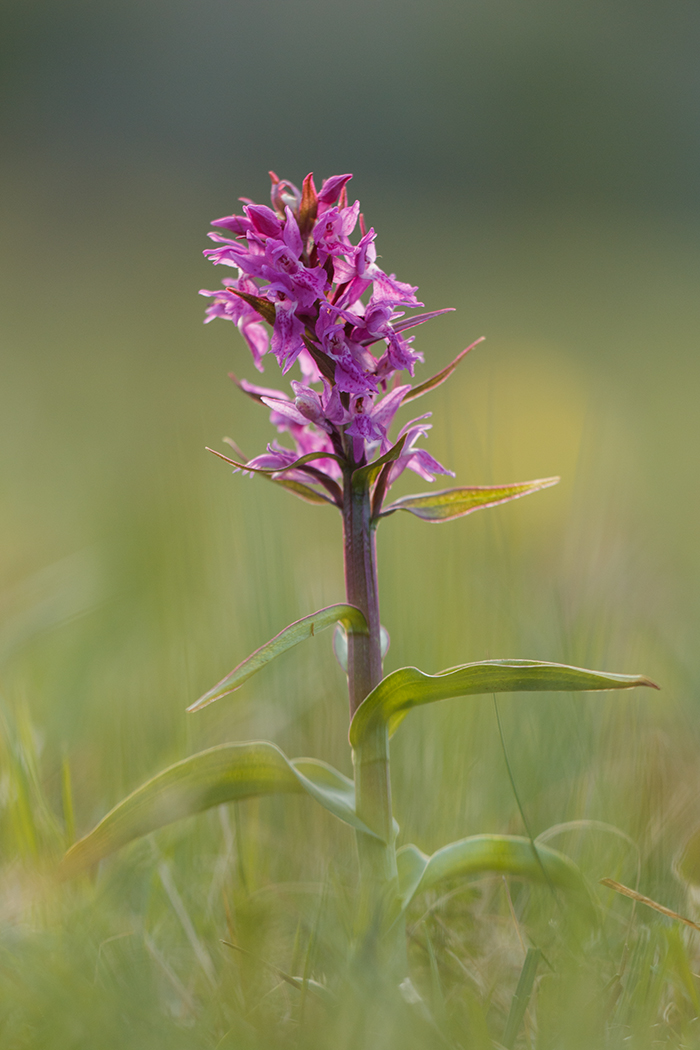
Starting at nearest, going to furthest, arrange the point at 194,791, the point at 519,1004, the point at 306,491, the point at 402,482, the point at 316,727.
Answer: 1. the point at 519,1004
2. the point at 194,791
3. the point at 306,491
4. the point at 316,727
5. the point at 402,482

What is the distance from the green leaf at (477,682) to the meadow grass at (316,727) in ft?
0.52

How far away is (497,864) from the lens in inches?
29.7

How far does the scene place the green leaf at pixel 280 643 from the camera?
0.67 m

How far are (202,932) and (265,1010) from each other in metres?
0.14

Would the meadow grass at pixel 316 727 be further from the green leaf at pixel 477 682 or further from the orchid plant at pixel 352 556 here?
the green leaf at pixel 477 682

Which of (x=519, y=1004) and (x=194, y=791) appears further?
(x=194, y=791)

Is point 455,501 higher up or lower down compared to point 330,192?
lower down

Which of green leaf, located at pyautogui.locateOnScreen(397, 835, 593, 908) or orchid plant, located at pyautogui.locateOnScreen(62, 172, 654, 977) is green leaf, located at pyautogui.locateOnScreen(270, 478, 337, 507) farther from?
green leaf, located at pyautogui.locateOnScreen(397, 835, 593, 908)

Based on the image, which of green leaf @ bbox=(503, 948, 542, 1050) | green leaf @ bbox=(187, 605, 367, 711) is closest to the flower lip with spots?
green leaf @ bbox=(187, 605, 367, 711)

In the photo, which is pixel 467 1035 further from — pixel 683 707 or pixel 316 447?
pixel 683 707

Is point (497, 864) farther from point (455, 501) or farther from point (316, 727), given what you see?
point (316, 727)

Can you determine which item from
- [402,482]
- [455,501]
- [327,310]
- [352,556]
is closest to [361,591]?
[352,556]

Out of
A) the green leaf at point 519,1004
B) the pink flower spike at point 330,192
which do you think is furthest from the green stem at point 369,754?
the pink flower spike at point 330,192

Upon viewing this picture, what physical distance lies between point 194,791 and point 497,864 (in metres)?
0.29
